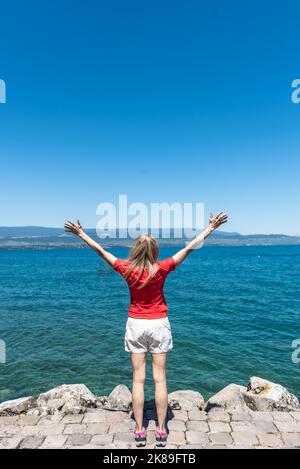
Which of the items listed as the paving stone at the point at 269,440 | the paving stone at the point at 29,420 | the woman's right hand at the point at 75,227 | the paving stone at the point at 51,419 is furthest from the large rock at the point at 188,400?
the woman's right hand at the point at 75,227

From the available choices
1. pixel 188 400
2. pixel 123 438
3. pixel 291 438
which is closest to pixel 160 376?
pixel 123 438

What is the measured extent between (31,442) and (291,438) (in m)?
4.66

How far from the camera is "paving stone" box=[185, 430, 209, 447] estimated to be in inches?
221

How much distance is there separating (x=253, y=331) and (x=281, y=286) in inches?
1087

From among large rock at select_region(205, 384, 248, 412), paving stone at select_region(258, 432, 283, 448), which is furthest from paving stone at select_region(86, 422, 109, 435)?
paving stone at select_region(258, 432, 283, 448)

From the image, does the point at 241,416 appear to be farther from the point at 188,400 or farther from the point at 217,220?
the point at 217,220

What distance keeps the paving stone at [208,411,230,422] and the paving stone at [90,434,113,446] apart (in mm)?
2084

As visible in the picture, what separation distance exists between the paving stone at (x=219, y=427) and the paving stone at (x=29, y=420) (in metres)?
3.55

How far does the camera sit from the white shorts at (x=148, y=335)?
5105 millimetres

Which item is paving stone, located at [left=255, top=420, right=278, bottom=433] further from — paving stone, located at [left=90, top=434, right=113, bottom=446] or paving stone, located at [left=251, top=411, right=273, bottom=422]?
paving stone, located at [left=90, top=434, right=113, bottom=446]

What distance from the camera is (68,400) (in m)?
8.07

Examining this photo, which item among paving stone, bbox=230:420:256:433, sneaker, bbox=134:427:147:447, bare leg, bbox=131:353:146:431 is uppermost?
bare leg, bbox=131:353:146:431
